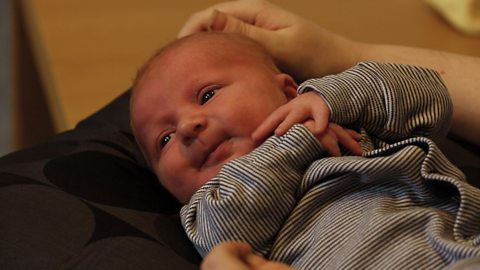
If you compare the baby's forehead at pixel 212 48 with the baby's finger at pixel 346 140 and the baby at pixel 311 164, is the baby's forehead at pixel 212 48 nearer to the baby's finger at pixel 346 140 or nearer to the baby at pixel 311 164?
the baby at pixel 311 164

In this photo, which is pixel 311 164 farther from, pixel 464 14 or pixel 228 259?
pixel 464 14

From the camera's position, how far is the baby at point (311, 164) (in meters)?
0.65

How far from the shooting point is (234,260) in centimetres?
54

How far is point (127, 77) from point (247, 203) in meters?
0.55

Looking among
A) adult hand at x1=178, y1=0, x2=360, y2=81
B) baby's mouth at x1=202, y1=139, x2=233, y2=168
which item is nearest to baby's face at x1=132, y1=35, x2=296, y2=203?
baby's mouth at x1=202, y1=139, x2=233, y2=168

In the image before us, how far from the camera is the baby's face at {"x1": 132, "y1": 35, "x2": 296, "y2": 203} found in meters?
0.76

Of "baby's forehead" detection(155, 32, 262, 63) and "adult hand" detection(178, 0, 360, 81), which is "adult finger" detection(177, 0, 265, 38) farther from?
"baby's forehead" detection(155, 32, 262, 63)

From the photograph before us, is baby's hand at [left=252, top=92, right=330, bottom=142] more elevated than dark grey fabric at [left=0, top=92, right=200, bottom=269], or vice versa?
baby's hand at [left=252, top=92, right=330, bottom=142]

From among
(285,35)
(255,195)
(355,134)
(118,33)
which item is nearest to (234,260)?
(255,195)

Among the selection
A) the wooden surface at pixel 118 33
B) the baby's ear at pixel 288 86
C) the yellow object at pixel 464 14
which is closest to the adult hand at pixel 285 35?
the baby's ear at pixel 288 86

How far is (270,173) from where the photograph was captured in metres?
0.68

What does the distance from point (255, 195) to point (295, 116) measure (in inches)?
3.9

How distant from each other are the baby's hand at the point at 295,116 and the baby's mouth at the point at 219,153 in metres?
0.03

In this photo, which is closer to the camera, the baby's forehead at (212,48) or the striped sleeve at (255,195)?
the striped sleeve at (255,195)
